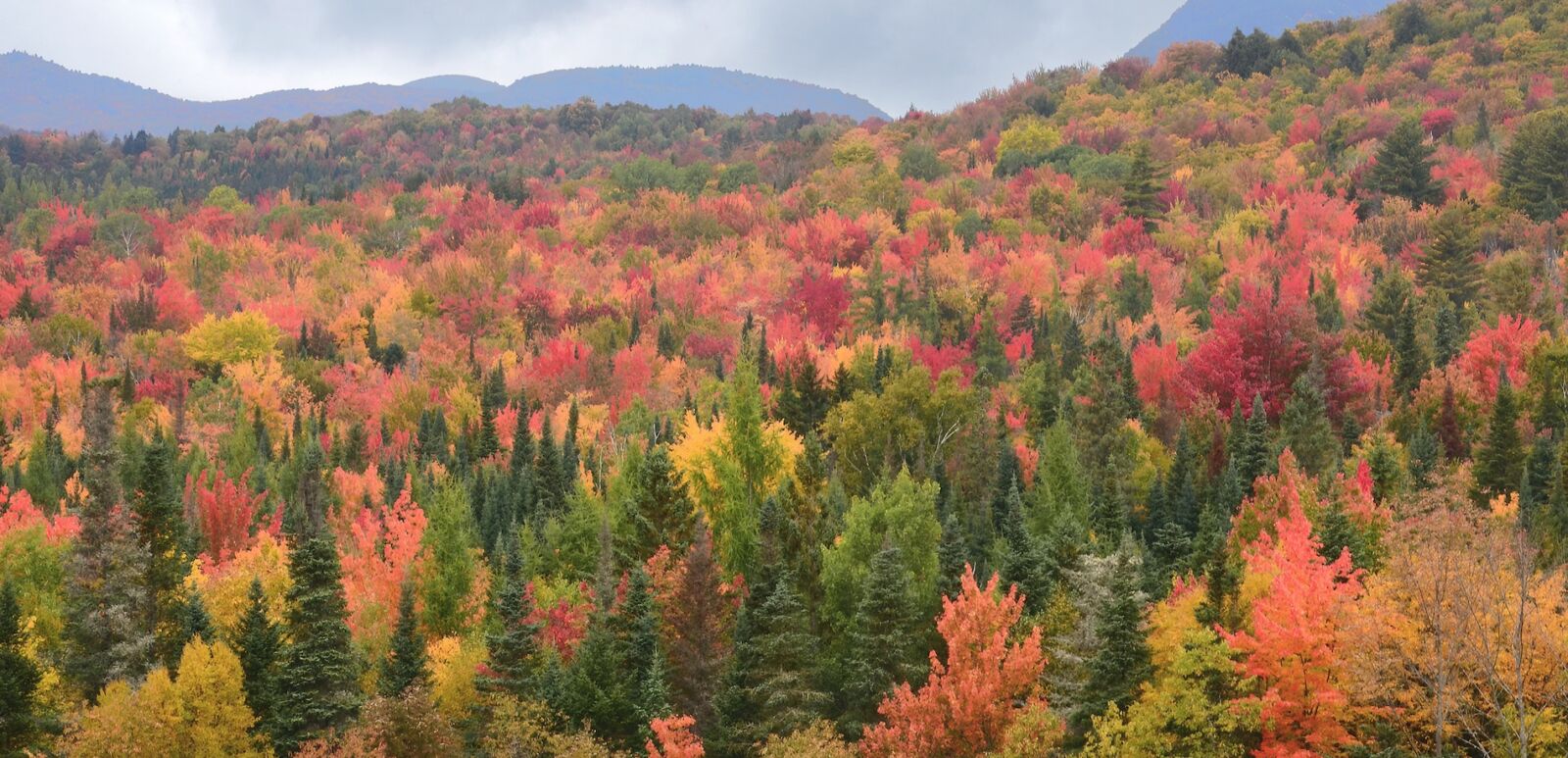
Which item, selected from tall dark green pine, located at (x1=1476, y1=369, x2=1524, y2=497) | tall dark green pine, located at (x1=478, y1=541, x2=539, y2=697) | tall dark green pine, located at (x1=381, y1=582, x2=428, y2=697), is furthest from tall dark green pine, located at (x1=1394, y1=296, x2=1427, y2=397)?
tall dark green pine, located at (x1=381, y1=582, x2=428, y2=697)

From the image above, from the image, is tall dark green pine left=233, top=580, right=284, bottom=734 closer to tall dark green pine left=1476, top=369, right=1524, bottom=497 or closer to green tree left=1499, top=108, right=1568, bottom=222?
tall dark green pine left=1476, top=369, right=1524, bottom=497

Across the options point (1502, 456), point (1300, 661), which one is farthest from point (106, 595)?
point (1502, 456)

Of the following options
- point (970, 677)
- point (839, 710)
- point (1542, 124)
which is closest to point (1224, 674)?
point (970, 677)

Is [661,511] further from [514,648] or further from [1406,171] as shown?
[1406,171]

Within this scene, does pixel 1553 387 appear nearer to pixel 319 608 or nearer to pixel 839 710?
pixel 839 710

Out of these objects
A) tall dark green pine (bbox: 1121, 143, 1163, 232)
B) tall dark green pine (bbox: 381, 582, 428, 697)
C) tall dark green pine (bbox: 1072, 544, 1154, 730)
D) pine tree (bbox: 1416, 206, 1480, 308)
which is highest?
tall dark green pine (bbox: 1121, 143, 1163, 232)

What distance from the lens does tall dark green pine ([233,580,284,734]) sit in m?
42.3

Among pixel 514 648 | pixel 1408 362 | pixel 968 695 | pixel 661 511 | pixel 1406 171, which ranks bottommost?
A: pixel 968 695

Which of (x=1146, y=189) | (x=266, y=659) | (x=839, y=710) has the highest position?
(x=1146, y=189)

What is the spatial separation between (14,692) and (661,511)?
2170 cm

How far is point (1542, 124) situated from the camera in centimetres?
11600

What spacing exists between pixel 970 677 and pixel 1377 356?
45389 millimetres

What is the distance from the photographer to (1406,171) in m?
120

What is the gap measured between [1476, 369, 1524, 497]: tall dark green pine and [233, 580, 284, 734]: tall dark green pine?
4488cm
